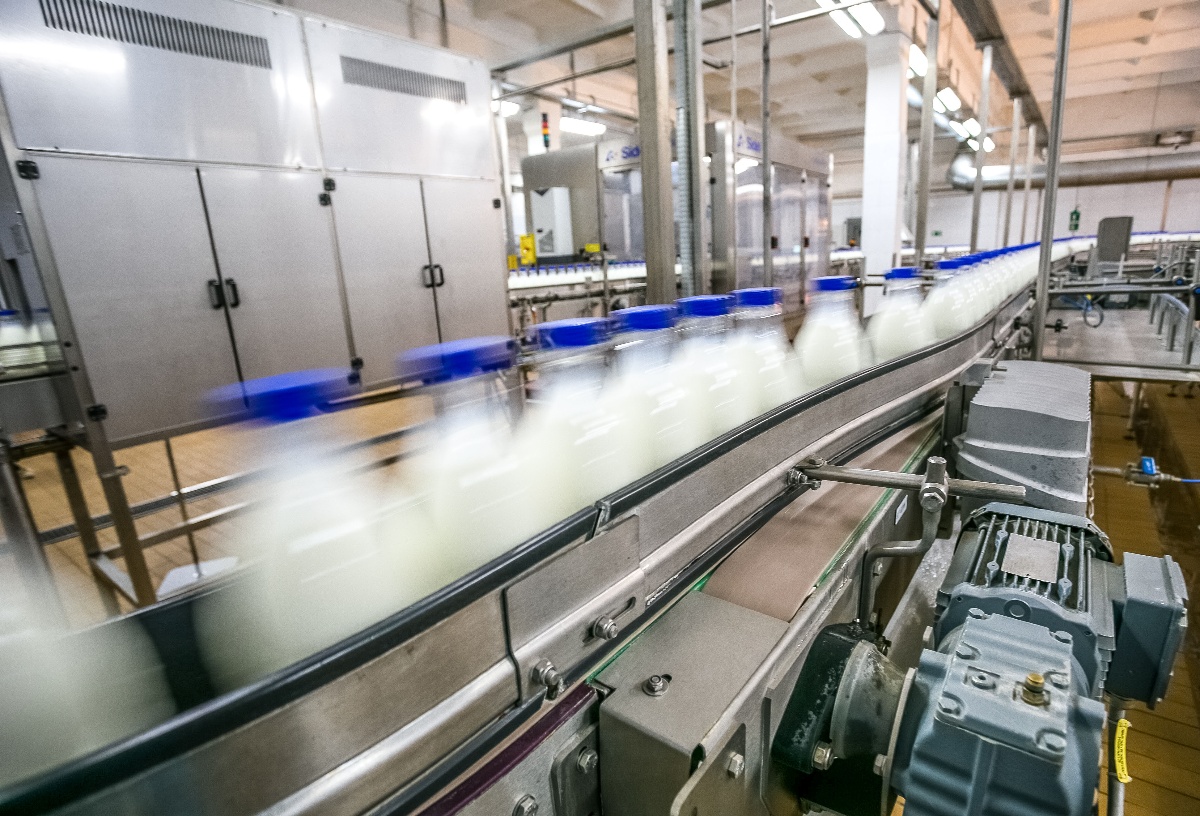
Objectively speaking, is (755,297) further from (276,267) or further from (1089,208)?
(1089,208)

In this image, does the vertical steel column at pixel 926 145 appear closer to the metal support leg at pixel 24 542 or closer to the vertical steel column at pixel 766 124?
the vertical steel column at pixel 766 124

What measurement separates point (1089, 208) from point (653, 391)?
21370mm

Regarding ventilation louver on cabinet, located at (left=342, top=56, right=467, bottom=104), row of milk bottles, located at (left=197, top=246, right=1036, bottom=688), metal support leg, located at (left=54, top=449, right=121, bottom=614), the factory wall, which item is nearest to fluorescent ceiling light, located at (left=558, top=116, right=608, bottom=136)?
ventilation louver on cabinet, located at (left=342, top=56, right=467, bottom=104)

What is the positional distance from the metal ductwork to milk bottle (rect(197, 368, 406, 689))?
48.6 ft

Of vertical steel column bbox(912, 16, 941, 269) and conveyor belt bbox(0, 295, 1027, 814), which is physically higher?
vertical steel column bbox(912, 16, 941, 269)

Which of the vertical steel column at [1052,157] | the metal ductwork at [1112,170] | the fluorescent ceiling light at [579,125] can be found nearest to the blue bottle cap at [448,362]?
A: the vertical steel column at [1052,157]

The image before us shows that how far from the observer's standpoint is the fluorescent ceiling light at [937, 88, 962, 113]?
6762 millimetres

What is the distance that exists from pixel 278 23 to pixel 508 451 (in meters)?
2.65

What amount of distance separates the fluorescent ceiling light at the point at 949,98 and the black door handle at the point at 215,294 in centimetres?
754

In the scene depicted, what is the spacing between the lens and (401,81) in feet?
9.39

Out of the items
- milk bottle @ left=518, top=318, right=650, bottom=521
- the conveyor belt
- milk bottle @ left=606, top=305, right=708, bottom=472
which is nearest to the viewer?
the conveyor belt

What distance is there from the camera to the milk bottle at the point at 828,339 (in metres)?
1.28

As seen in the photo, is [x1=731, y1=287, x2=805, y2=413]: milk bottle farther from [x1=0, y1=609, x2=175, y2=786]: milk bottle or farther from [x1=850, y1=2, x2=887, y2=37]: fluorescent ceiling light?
[x1=850, y1=2, x2=887, y2=37]: fluorescent ceiling light

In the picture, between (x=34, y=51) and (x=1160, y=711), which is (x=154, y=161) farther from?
(x=1160, y=711)
